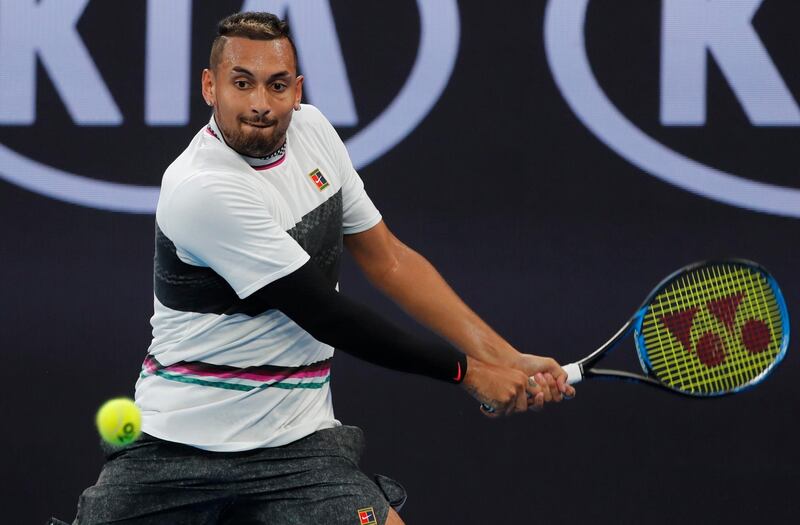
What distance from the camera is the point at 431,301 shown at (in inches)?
139

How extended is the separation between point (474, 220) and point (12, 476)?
6.94 feet

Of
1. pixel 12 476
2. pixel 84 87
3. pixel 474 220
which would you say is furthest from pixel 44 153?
pixel 474 220

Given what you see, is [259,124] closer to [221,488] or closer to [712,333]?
[221,488]

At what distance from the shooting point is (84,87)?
16.1 ft

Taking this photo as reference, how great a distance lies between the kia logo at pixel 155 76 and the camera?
477cm

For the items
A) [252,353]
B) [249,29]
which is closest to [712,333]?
[252,353]

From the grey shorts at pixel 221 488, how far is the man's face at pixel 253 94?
781 mm

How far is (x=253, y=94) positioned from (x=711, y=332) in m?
1.54

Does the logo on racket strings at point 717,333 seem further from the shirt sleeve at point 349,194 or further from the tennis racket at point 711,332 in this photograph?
the shirt sleeve at point 349,194

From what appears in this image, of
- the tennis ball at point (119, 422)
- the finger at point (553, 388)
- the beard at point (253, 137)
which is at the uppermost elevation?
the beard at point (253, 137)

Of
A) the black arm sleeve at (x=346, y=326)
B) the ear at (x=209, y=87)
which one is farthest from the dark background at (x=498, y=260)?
the black arm sleeve at (x=346, y=326)

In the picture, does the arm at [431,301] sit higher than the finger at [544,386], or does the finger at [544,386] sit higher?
the arm at [431,301]

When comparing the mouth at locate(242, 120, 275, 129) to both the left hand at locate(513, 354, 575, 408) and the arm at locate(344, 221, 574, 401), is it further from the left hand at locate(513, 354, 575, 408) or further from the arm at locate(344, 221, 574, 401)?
the left hand at locate(513, 354, 575, 408)

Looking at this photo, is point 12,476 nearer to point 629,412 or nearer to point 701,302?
point 629,412
